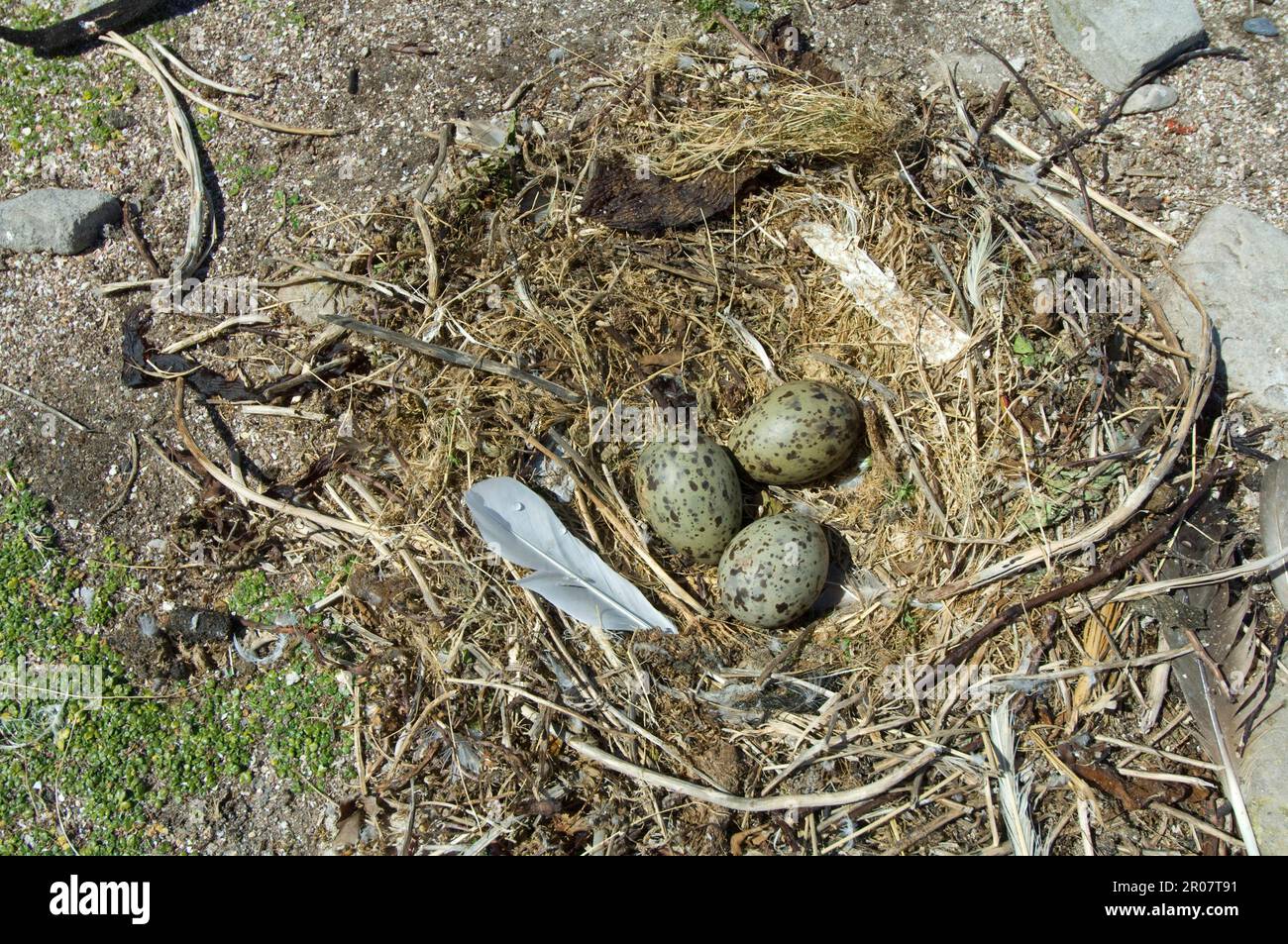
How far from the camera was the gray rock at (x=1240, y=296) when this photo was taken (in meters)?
3.23

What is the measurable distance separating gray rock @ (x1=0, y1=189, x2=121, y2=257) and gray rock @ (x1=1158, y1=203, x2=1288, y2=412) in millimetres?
4426

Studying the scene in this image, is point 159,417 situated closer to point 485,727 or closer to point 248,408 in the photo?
point 248,408

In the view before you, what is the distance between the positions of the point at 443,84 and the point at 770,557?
2.52 m

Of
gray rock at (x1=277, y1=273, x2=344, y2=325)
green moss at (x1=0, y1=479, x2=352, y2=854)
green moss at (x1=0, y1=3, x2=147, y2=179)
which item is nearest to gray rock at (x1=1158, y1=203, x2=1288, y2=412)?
gray rock at (x1=277, y1=273, x2=344, y2=325)

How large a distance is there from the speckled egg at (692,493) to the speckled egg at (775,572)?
0.11 m

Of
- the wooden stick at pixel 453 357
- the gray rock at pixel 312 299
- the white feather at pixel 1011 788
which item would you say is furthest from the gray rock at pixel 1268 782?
the gray rock at pixel 312 299

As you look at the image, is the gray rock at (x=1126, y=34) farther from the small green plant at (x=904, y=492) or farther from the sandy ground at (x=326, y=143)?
the small green plant at (x=904, y=492)

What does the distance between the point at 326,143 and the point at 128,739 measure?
2.53 meters

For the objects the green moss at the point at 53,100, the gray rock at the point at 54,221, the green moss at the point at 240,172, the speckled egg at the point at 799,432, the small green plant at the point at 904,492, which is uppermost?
the green moss at the point at 53,100

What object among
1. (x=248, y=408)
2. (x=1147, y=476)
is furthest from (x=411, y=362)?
(x=1147, y=476)

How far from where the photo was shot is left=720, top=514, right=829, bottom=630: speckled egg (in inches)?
119
